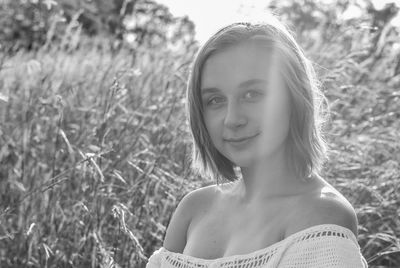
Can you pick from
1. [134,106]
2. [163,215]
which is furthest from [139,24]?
[163,215]

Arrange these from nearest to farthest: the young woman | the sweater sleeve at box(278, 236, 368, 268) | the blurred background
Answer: the sweater sleeve at box(278, 236, 368, 268) < the young woman < the blurred background

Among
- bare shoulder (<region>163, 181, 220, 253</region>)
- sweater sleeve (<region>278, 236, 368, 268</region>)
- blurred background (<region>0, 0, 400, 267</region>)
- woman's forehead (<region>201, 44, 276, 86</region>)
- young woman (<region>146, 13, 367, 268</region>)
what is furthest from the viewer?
blurred background (<region>0, 0, 400, 267</region>)

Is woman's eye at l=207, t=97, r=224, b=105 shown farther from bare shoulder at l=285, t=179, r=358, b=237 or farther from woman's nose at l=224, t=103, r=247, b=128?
bare shoulder at l=285, t=179, r=358, b=237

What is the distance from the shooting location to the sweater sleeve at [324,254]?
5.59ft

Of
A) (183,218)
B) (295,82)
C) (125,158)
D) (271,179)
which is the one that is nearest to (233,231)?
(271,179)

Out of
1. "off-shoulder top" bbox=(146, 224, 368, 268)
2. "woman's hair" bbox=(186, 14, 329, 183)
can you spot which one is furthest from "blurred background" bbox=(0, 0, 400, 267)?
"off-shoulder top" bbox=(146, 224, 368, 268)

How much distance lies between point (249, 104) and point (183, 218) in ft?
1.57

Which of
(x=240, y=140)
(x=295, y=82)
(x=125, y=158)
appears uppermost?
(x=295, y=82)

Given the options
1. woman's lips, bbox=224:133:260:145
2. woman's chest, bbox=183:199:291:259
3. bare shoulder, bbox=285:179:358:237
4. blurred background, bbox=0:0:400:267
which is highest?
woman's lips, bbox=224:133:260:145

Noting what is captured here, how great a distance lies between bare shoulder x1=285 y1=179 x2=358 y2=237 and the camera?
176 cm

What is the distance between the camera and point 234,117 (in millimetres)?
1908

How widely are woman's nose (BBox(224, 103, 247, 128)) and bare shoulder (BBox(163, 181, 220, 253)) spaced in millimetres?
382

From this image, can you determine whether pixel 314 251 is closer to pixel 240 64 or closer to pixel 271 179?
pixel 271 179

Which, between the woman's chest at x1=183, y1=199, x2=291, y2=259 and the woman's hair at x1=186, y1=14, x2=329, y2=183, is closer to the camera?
the woman's chest at x1=183, y1=199, x2=291, y2=259
